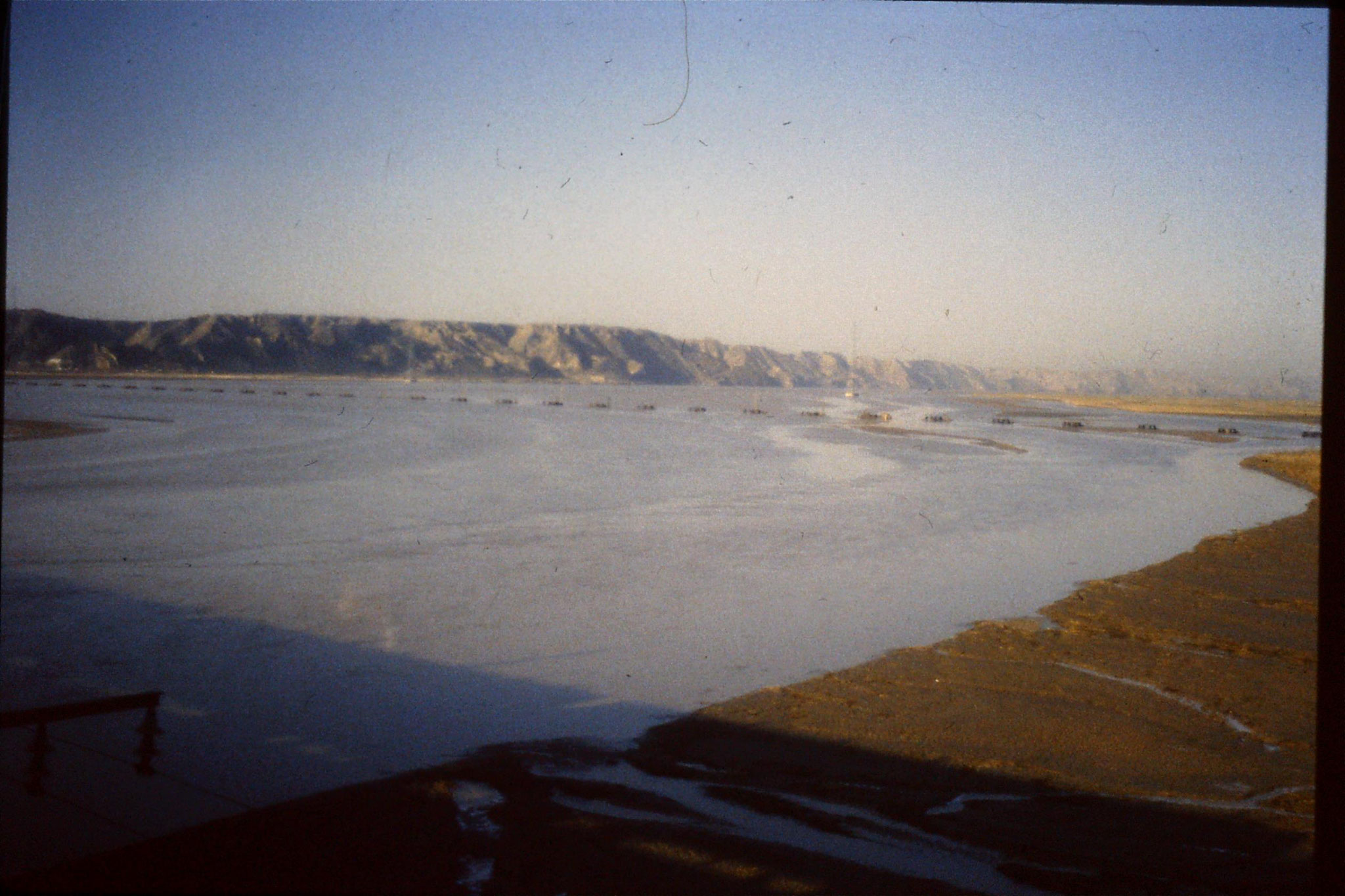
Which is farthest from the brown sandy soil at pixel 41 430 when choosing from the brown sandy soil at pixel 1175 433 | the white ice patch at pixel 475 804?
the brown sandy soil at pixel 1175 433

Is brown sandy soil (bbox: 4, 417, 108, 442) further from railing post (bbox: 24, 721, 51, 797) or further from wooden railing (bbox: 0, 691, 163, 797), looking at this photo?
railing post (bbox: 24, 721, 51, 797)

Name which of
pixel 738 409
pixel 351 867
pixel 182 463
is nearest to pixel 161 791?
pixel 351 867

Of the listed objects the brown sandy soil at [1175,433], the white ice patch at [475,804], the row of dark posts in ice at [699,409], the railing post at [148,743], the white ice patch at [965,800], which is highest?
the row of dark posts in ice at [699,409]

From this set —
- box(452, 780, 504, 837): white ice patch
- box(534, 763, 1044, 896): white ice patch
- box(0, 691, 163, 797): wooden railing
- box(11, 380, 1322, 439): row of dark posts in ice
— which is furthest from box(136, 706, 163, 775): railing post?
box(11, 380, 1322, 439): row of dark posts in ice

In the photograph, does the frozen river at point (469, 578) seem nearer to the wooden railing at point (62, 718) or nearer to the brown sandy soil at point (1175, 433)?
the wooden railing at point (62, 718)

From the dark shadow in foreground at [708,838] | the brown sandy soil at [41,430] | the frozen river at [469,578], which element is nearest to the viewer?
the dark shadow in foreground at [708,838]
